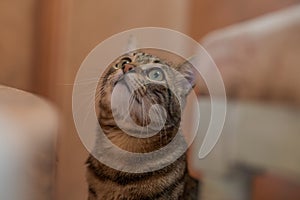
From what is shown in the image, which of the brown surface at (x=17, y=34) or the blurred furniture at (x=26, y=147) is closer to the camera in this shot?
the blurred furniture at (x=26, y=147)

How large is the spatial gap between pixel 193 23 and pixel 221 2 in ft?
0.19

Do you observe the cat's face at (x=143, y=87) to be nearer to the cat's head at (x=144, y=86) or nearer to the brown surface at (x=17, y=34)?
the cat's head at (x=144, y=86)

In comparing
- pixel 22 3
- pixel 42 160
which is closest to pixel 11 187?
pixel 42 160

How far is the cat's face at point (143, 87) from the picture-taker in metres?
0.54

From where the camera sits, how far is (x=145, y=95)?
0.54m

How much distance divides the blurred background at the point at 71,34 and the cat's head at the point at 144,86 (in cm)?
7

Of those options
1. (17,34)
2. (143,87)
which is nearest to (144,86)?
(143,87)

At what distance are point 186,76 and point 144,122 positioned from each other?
80 millimetres

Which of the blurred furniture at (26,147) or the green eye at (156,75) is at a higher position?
the green eye at (156,75)

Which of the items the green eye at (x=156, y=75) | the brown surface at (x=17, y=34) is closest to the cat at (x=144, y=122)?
the green eye at (x=156, y=75)

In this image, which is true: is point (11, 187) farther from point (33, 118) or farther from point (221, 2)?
point (221, 2)

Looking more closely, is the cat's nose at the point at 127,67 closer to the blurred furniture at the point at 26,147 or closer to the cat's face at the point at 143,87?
the cat's face at the point at 143,87

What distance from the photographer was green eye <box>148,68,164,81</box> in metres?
0.56

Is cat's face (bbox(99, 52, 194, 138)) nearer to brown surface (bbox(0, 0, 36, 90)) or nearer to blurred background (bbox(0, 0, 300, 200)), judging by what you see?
blurred background (bbox(0, 0, 300, 200))
